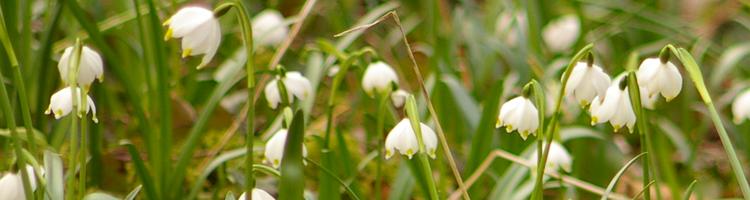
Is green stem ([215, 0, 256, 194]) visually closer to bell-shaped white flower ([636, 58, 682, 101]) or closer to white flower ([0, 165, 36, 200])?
white flower ([0, 165, 36, 200])

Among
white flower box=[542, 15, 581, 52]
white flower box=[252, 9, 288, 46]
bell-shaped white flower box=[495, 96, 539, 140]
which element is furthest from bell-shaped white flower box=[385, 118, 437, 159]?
white flower box=[542, 15, 581, 52]

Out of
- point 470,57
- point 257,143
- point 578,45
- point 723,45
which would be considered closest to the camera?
point 257,143

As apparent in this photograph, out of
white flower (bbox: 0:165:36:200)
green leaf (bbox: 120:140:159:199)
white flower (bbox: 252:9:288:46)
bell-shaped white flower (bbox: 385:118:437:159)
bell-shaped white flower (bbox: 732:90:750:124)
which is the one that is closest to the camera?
white flower (bbox: 0:165:36:200)

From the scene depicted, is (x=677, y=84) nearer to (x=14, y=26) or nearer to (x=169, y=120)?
(x=169, y=120)

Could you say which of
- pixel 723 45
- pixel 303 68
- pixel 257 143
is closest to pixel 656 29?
pixel 723 45

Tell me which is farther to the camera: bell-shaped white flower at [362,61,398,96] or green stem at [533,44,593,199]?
bell-shaped white flower at [362,61,398,96]

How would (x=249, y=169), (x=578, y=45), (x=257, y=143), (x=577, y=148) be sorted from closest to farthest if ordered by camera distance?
(x=249, y=169) → (x=257, y=143) → (x=577, y=148) → (x=578, y=45)
